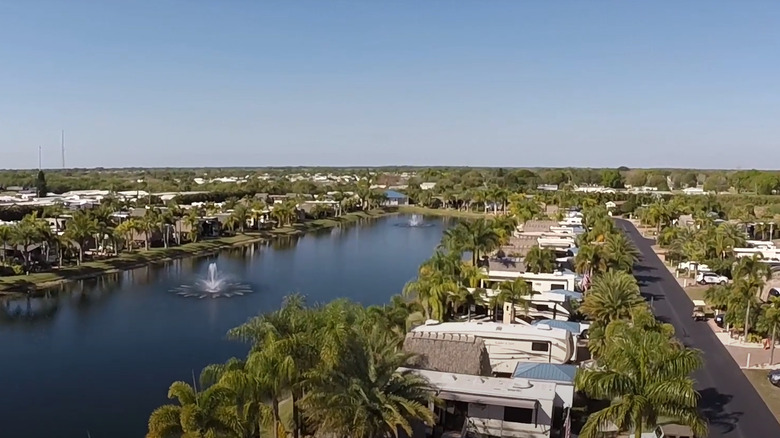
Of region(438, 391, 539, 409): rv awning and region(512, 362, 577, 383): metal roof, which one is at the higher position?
region(438, 391, 539, 409): rv awning

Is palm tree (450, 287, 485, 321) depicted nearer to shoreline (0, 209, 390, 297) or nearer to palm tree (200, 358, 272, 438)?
palm tree (200, 358, 272, 438)

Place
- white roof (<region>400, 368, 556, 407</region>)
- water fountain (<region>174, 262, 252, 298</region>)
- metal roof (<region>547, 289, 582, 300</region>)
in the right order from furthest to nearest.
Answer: water fountain (<region>174, 262, 252, 298</region>) < metal roof (<region>547, 289, 582, 300</region>) < white roof (<region>400, 368, 556, 407</region>)

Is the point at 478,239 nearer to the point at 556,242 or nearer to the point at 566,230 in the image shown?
the point at 556,242

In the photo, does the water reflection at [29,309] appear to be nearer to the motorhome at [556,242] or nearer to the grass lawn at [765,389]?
the motorhome at [556,242]

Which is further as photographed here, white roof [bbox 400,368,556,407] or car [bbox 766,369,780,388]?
car [bbox 766,369,780,388]

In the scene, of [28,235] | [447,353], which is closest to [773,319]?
[447,353]

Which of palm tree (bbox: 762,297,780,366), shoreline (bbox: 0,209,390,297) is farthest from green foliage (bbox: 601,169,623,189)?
palm tree (bbox: 762,297,780,366)

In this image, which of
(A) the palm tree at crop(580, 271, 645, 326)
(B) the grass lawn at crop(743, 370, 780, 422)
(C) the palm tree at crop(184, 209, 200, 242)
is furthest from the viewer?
(C) the palm tree at crop(184, 209, 200, 242)
